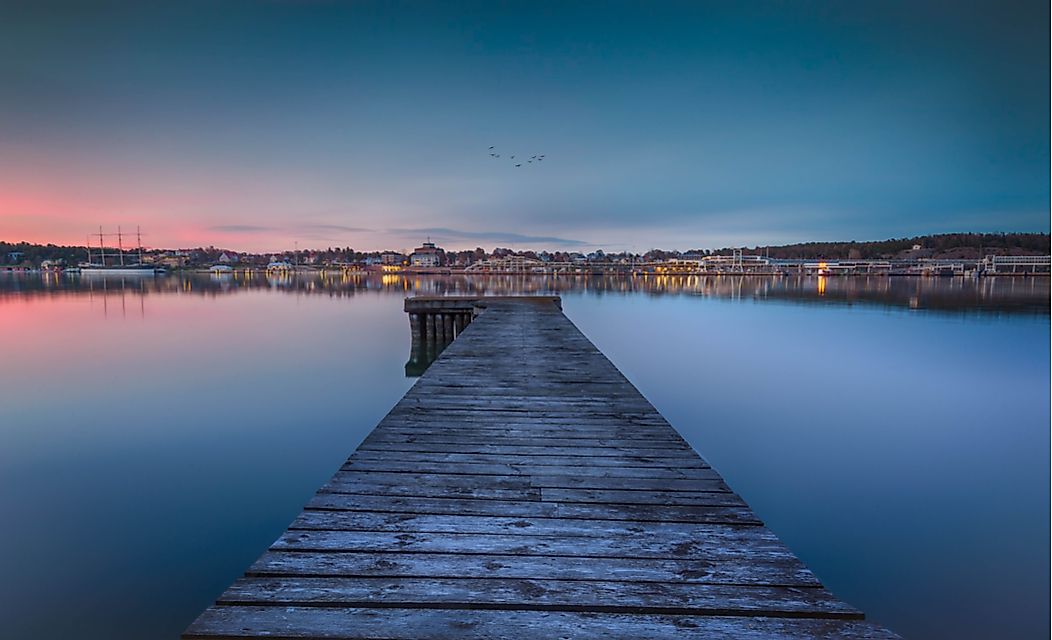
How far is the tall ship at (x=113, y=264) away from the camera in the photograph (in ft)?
373

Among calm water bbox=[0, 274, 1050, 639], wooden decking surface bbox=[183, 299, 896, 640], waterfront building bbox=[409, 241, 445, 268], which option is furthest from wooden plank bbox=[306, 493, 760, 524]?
waterfront building bbox=[409, 241, 445, 268]

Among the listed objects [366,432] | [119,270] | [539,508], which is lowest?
[366,432]

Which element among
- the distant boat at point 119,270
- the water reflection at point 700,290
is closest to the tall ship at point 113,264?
the distant boat at point 119,270

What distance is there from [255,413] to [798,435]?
977 cm

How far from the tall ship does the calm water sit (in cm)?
11590

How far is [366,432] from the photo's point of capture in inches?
355

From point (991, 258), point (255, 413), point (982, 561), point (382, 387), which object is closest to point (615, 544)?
point (982, 561)

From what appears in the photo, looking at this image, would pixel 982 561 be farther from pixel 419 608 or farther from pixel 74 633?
pixel 74 633

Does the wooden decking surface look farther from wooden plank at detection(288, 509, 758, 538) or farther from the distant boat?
the distant boat

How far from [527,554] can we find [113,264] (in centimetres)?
17553

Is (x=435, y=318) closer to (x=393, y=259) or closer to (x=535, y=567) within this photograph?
(x=535, y=567)

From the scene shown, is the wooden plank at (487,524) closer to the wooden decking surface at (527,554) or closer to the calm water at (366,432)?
the wooden decking surface at (527,554)

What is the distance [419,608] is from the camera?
1.98 metres

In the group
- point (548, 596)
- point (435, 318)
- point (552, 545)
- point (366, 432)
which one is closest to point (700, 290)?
point (435, 318)
